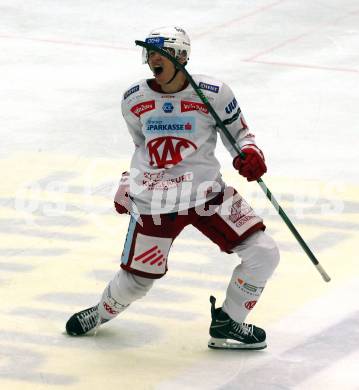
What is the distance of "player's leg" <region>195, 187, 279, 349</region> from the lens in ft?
24.4

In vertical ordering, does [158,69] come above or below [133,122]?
above

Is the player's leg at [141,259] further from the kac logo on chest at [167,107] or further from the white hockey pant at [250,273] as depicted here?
the kac logo on chest at [167,107]

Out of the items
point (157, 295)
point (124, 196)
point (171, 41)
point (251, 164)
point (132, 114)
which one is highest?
point (171, 41)

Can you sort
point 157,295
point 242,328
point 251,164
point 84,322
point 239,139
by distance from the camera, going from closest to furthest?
point 251,164 < point 239,139 < point 242,328 < point 84,322 < point 157,295

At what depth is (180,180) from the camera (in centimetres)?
745

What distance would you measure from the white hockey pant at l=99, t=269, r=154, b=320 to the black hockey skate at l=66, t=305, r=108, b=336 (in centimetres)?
7

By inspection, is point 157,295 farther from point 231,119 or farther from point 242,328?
point 231,119

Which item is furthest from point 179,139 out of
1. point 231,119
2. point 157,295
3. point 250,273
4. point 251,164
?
point 157,295

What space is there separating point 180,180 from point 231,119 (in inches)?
16.6

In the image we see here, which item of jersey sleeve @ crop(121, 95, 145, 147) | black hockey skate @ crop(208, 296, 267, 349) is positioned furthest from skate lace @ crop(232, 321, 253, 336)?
jersey sleeve @ crop(121, 95, 145, 147)

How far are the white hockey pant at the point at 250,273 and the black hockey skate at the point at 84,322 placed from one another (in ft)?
2.34

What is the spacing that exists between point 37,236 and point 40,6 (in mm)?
7362

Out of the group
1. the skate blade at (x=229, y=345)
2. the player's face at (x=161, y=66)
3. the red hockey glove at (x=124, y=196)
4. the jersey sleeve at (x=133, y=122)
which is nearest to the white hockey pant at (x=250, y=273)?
the skate blade at (x=229, y=345)

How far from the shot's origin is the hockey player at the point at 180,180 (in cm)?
739
